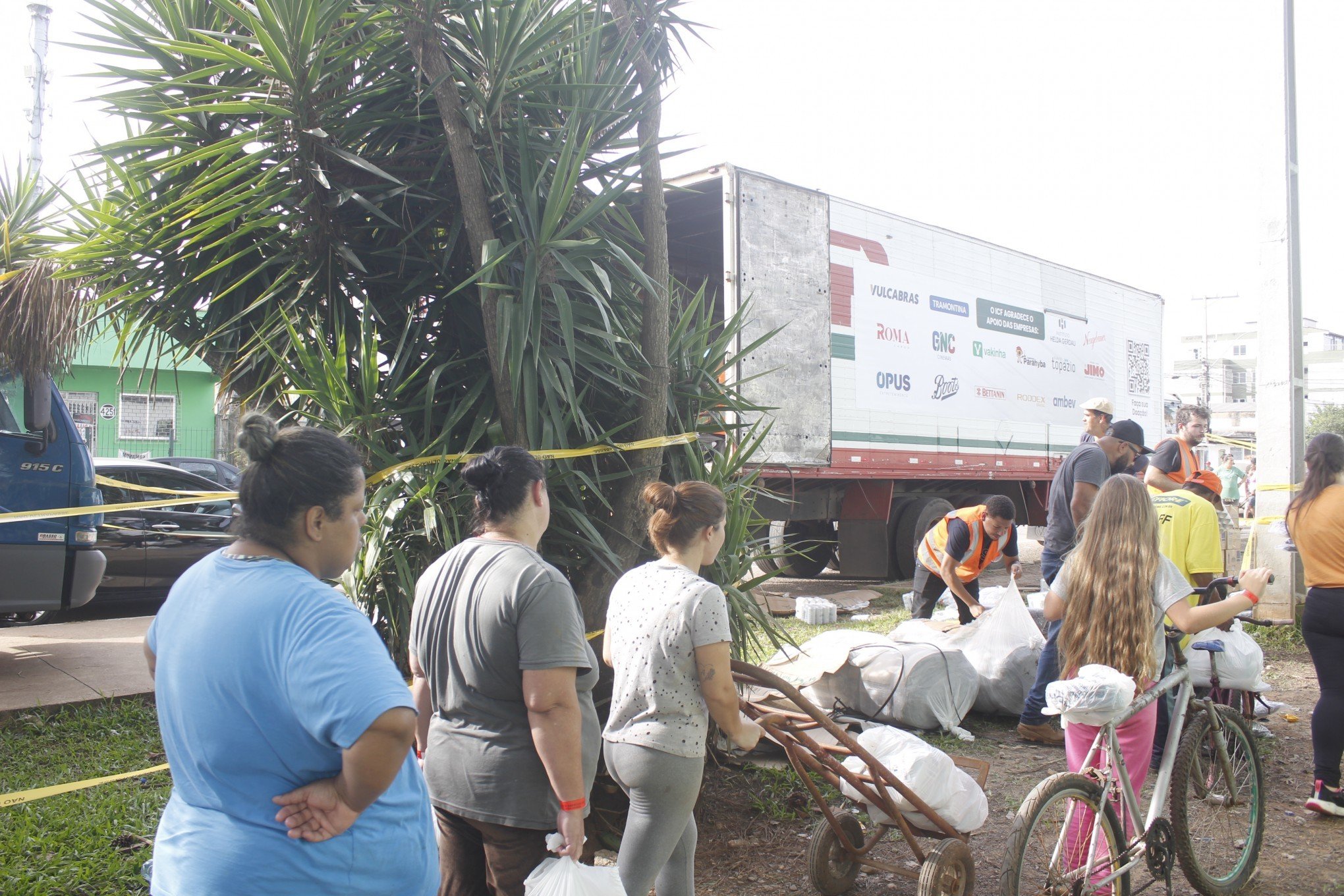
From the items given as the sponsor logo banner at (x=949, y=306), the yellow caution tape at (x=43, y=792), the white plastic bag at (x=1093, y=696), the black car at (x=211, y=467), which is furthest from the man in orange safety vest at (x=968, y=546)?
the black car at (x=211, y=467)

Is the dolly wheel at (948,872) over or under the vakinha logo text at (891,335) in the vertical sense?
under

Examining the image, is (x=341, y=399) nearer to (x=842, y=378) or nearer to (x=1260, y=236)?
(x=842, y=378)

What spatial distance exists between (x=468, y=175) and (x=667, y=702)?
84.6 inches

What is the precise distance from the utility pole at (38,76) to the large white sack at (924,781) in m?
12.3

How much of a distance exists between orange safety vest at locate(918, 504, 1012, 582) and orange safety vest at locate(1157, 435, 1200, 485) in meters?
1.13

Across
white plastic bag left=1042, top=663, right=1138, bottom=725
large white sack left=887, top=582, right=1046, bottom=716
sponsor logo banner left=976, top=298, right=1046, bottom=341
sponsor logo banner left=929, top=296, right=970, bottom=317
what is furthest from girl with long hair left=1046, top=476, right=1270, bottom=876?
sponsor logo banner left=976, top=298, right=1046, bottom=341

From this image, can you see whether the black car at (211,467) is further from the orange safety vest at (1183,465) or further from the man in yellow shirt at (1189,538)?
the man in yellow shirt at (1189,538)

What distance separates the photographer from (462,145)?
3727mm

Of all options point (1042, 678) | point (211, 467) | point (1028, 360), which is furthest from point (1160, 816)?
point (211, 467)

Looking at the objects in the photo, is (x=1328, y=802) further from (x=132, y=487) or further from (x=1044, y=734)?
(x=132, y=487)

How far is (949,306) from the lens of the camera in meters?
11.0

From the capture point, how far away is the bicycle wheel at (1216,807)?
3.46 meters

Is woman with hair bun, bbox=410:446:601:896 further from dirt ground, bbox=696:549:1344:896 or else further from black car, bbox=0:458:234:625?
black car, bbox=0:458:234:625

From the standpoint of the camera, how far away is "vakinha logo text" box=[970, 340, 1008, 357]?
37.4ft
